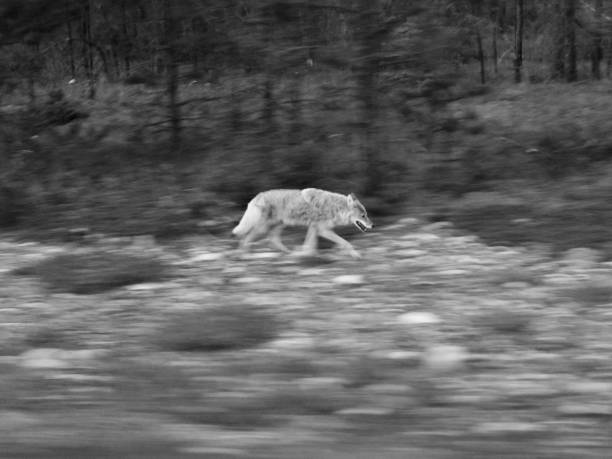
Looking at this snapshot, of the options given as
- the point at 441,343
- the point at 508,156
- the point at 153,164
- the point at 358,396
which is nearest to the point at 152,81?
the point at 153,164

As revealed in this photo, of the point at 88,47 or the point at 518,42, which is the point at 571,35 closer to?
the point at 518,42

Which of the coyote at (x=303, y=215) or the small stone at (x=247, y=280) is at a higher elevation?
the coyote at (x=303, y=215)


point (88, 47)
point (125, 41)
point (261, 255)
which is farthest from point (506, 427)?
point (88, 47)

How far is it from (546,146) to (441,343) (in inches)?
423

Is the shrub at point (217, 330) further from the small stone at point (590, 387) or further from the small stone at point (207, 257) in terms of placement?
the small stone at point (207, 257)

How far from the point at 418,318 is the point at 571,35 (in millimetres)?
15203

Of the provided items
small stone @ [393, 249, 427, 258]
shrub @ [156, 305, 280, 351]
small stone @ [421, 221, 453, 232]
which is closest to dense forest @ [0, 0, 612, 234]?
small stone @ [421, 221, 453, 232]

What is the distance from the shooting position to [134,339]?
8.14 metres

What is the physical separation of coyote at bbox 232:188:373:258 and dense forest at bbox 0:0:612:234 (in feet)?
7.28

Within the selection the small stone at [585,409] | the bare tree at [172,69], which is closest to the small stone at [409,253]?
the small stone at [585,409]

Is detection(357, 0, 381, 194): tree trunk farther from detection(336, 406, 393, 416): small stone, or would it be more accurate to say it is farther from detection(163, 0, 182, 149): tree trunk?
detection(336, 406, 393, 416): small stone

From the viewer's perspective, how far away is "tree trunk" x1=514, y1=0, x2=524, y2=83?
27.5 metres

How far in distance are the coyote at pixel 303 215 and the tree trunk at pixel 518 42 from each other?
15.9m

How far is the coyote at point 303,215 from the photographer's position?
11836 mm
